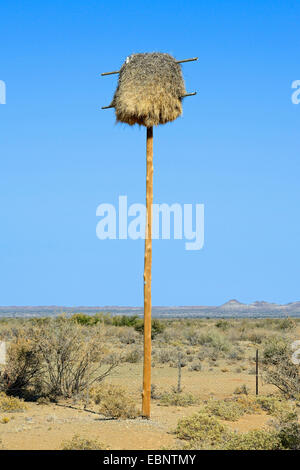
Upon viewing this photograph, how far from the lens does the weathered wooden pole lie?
39.0ft

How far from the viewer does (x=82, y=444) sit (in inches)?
339

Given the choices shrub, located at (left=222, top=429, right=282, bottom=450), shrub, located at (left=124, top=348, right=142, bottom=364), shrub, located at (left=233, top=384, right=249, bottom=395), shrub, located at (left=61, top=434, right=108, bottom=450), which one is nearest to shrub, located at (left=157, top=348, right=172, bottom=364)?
shrub, located at (left=124, top=348, right=142, bottom=364)

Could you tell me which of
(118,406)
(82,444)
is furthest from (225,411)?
(82,444)

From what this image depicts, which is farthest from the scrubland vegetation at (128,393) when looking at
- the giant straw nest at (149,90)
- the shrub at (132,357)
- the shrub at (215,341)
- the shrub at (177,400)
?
the shrub at (215,341)

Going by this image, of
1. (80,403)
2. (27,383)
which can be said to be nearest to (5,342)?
(27,383)

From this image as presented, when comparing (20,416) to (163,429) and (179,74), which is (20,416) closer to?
(163,429)

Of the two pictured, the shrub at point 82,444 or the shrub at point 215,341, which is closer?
the shrub at point 82,444

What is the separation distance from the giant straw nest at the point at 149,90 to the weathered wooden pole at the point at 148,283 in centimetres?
48

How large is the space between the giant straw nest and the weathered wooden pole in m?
0.48

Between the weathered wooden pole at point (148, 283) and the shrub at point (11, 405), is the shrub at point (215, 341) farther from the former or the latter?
the weathered wooden pole at point (148, 283)

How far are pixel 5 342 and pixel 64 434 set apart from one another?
591cm

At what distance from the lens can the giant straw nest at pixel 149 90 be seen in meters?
12.0

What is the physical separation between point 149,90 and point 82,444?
7387 mm

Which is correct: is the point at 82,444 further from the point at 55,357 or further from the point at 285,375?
the point at 285,375
